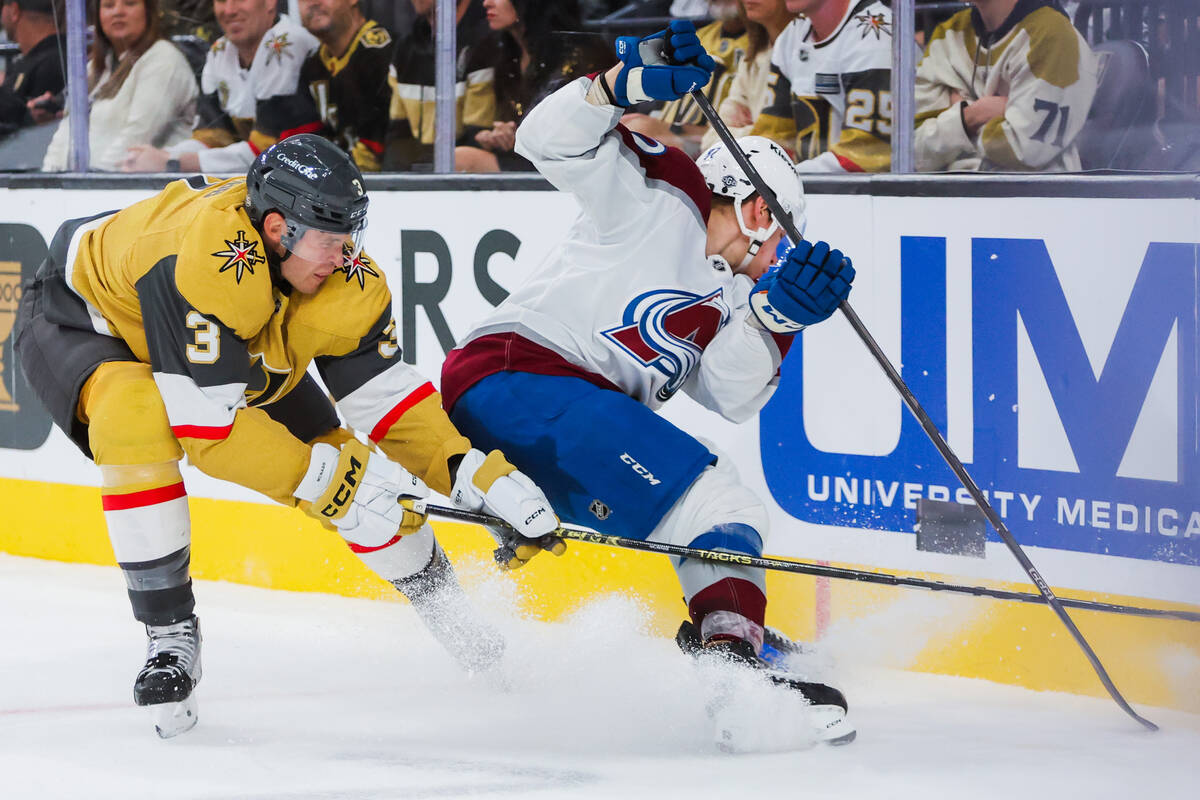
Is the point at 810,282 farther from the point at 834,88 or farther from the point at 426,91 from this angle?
Answer: the point at 426,91

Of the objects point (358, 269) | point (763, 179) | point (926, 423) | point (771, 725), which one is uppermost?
point (763, 179)

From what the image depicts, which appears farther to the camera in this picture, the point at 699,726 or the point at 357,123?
the point at 357,123

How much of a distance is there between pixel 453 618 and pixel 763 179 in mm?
1171

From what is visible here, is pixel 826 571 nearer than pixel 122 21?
Yes

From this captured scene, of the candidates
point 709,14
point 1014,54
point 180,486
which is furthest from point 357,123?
point 1014,54

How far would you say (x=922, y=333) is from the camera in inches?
124

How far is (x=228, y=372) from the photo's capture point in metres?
2.56

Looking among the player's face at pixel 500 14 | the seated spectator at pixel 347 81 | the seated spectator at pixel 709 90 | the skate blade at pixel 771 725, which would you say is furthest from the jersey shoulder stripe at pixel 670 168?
the seated spectator at pixel 347 81

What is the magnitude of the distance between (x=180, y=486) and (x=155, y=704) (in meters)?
0.42

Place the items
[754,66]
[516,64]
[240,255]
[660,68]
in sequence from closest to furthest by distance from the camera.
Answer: [660,68] → [240,255] → [754,66] → [516,64]

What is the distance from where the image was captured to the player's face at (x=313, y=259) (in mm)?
2631

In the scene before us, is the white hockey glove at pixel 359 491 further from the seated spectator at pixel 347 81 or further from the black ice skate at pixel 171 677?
the seated spectator at pixel 347 81

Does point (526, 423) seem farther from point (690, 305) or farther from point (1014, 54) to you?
point (1014, 54)

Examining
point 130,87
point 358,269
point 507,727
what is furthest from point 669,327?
point 130,87
